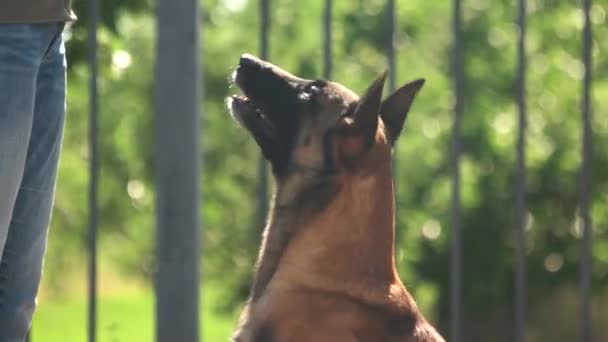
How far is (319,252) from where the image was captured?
3965mm

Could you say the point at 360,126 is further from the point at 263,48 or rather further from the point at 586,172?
the point at 586,172

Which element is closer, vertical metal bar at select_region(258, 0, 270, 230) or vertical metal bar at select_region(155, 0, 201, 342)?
vertical metal bar at select_region(155, 0, 201, 342)

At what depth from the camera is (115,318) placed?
12.1 metres

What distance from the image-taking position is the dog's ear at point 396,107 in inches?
162

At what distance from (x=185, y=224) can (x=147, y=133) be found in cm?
446

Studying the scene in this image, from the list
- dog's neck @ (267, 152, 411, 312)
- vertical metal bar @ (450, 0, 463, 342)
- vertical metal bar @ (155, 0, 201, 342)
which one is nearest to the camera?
dog's neck @ (267, 152, 411, 312)

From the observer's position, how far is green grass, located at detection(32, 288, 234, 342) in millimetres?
11156

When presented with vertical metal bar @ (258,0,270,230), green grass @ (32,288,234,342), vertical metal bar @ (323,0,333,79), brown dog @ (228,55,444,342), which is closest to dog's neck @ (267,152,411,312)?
brown dog @ (228,55,444,342)

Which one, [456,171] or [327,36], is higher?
[327,36]

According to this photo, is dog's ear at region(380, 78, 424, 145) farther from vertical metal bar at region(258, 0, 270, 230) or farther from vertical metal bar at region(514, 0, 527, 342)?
vertical metal bar at region(514, 0, 527, 342)

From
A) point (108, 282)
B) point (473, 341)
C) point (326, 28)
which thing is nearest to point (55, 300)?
point (108, 282)

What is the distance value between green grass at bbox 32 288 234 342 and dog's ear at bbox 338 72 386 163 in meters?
6.22

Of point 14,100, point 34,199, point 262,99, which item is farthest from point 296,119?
point 14,100

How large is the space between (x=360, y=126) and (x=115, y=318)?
844cm
